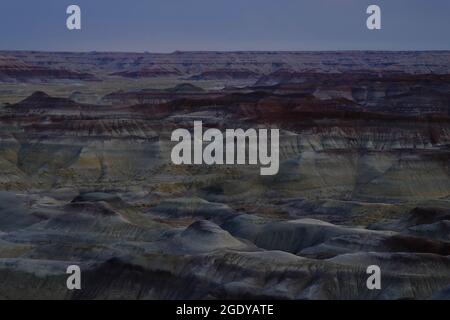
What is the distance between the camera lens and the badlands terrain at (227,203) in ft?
138

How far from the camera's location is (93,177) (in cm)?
8331

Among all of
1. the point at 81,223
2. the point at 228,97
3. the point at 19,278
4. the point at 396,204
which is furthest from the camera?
the point at 228,97

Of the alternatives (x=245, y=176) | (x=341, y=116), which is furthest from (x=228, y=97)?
(x=245, y=176)

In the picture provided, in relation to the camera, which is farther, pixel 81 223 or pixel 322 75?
pixel 322 75

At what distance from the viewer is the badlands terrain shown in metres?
42.1

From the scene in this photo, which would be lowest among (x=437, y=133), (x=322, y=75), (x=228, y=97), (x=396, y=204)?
(x=396, y=204)

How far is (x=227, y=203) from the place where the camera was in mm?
70812

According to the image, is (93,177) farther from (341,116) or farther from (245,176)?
(341,116)

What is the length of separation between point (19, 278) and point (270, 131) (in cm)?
5381

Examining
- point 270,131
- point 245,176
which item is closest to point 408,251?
point 245,176
